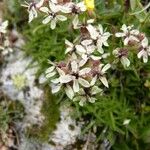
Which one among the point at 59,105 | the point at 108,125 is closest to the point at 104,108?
the point at 108,125

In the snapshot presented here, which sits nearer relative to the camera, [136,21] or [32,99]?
[136,21]

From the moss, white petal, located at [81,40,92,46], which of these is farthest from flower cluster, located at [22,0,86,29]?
the moss

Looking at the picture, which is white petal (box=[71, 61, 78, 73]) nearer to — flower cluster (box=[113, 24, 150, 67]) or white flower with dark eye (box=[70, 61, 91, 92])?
white flower with dark eye (box=[70, 61, 91, 92])

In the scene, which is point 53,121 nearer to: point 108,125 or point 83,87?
point 108,125

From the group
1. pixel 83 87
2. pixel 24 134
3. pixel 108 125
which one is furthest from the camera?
pixel 24 134

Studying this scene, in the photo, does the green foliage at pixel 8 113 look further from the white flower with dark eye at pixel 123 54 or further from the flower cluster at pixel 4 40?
the white flower with dark eye at pixel 123 54

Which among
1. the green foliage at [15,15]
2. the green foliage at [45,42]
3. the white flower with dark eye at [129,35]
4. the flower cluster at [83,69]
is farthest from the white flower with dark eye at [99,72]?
the green foliage at [15,15]

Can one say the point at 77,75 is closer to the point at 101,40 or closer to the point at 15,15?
the point at 101,40
